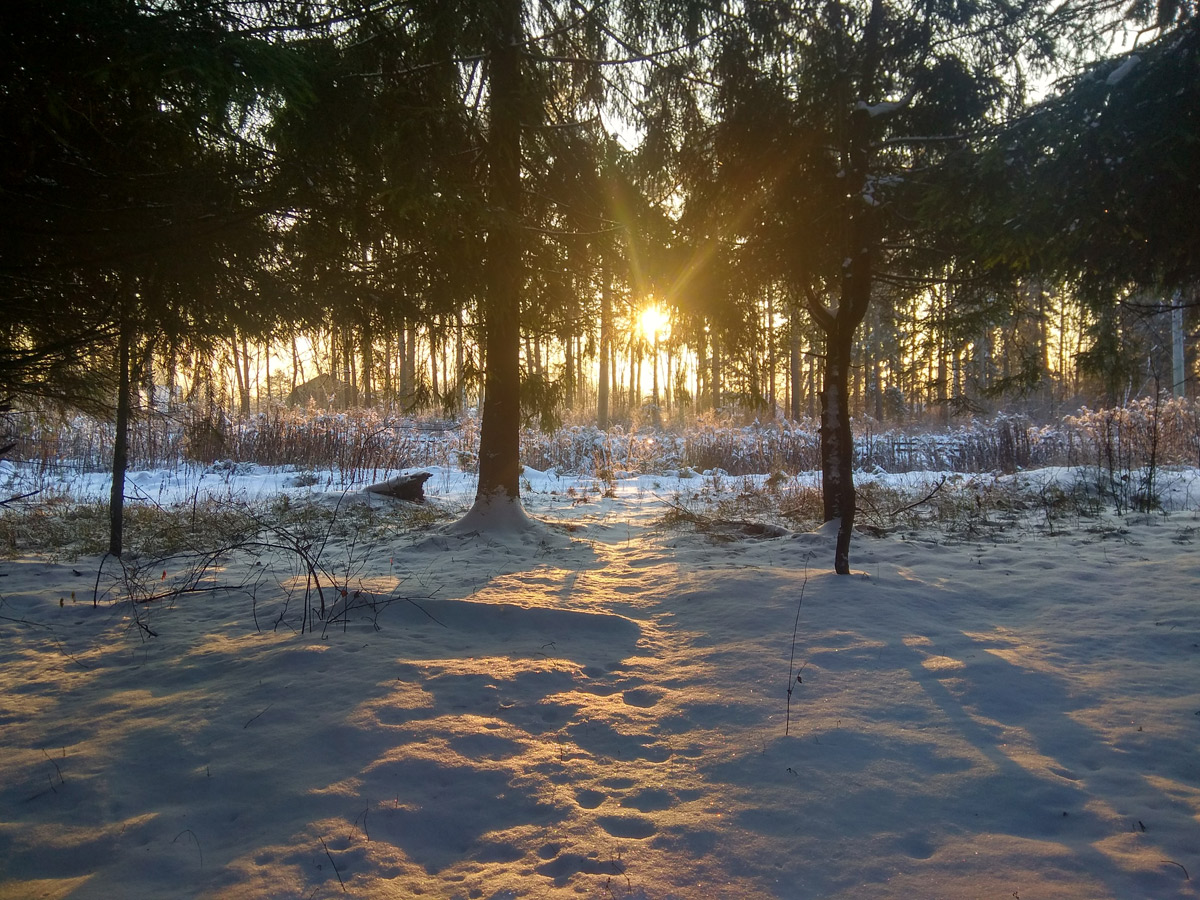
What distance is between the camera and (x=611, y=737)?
275 centimetres

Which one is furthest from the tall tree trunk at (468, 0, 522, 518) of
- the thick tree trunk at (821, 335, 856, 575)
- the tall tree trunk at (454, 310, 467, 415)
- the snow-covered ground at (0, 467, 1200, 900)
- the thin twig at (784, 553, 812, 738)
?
the thin twig at (784, 553, 812, 738)

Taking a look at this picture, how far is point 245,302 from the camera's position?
3.80 m

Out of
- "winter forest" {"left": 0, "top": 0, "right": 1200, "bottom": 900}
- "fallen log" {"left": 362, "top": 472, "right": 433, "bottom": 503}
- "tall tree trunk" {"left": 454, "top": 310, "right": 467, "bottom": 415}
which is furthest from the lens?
"fallen log" {"left": 362, "top": 472, "right": 433, "bottom": 503}

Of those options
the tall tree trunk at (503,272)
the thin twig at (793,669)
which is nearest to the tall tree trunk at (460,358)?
the tall tree trunk at (503,272)

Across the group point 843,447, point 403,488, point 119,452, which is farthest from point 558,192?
point 119,452

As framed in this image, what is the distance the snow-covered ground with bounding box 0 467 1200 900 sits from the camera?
1917 millimetres

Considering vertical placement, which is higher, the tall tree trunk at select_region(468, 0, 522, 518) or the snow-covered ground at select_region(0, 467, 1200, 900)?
the tall tree trunk at select_region(468, 0, 522, 518)

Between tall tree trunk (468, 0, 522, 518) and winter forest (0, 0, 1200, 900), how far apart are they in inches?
2.2

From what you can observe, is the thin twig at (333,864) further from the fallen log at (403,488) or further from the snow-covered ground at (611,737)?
Result: the fallen log at (403,488)

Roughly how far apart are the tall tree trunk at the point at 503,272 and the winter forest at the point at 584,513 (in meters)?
0.05

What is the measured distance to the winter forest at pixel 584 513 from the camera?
213cm

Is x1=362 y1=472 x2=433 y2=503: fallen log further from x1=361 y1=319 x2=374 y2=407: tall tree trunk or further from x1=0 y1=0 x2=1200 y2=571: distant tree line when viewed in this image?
x1=361 y1=319 x2=374 y2=407: tall tree trunk

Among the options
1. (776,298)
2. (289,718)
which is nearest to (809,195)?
(776,298)

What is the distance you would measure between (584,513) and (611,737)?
6355 millimetres
